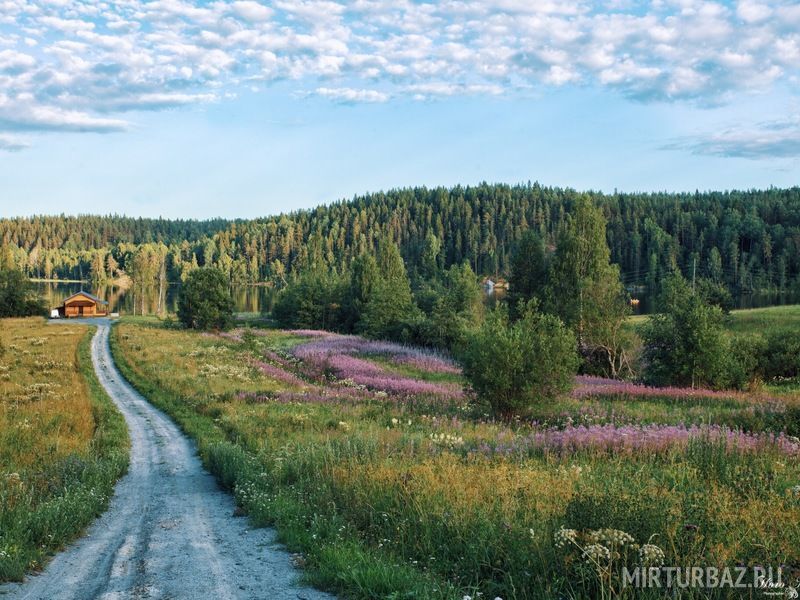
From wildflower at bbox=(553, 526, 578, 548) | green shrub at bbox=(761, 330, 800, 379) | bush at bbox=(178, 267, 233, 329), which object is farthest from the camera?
bush at bbox=(178, 267, 233, 329)

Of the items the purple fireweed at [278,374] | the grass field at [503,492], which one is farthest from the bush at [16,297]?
the grass field at [503,492]

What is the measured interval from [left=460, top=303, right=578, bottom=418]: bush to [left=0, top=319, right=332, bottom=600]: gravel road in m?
9.87

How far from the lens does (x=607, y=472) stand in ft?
32.1

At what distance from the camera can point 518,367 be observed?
19.3 m

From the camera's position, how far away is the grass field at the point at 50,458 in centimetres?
830

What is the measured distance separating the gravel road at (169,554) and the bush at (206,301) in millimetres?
54897

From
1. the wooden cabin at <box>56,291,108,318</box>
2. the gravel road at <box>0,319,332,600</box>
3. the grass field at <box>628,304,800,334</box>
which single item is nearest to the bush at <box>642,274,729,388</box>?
the gravel road at <box>0,319,332,600</box>

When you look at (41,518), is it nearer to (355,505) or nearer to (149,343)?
(355,505)

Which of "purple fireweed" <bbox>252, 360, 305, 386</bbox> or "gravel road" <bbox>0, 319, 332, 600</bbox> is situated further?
"purple fireweed" <bbox>252, 360, 305, 386</bbox>

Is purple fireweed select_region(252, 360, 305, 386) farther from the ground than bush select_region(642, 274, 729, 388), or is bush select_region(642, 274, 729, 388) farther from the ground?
bush select_region(642, 274, 729, 388)

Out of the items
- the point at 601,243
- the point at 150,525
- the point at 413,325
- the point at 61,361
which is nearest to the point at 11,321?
the point at 61,361

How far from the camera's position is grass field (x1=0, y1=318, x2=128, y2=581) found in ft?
27.2

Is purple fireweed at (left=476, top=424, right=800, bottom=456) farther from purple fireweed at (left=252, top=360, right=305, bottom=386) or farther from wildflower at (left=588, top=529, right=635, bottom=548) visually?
purple fireweed at (left=252, top=360, right=305, bottom=386)

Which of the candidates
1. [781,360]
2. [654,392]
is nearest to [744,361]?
[781,360]
